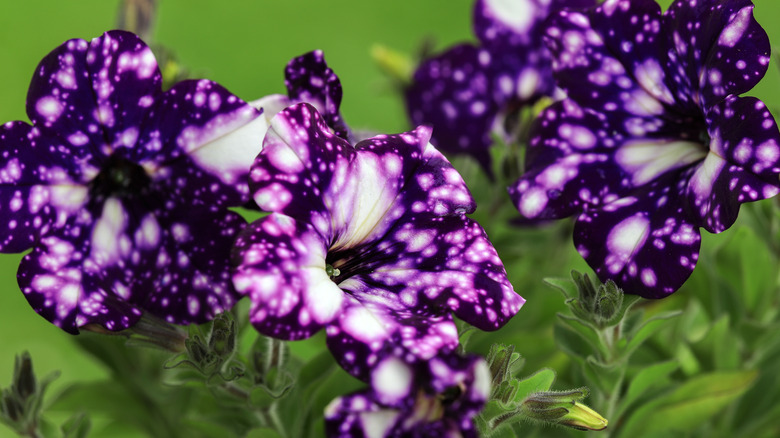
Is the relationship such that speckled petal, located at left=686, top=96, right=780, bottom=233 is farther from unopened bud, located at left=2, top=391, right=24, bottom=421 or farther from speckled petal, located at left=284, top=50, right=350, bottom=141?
unopened bud, located at left=2, top=391, right=24, bottom=421

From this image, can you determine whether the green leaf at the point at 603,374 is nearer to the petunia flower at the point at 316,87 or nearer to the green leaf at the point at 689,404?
the green leaf at the point at 689,404

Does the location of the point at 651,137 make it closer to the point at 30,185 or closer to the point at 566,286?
the point at 566,286

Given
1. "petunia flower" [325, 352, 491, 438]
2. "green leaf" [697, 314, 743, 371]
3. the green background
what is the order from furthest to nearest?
1. the green background
2. "green leaf" [697, 314, 743, 371]
3. "petunia flower" [325, 352, 491, 438]

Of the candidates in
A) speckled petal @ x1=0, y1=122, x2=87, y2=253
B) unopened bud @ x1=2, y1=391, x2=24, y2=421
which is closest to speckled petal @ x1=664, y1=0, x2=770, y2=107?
speckled petal @ x1=0, y1=122, x2=87, y2=253

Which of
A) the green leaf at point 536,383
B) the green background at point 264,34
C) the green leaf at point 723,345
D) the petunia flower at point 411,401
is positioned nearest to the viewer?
the petunia flower at point 411,401

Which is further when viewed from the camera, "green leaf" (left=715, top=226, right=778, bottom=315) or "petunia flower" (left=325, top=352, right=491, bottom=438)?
"green leaf" (left=715, top=226, right=778, bottom=315)

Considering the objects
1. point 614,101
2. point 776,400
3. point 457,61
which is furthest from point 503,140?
point 776,400

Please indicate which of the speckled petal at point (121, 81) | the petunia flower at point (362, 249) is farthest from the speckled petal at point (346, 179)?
the speckled petal at point (121, 81)
